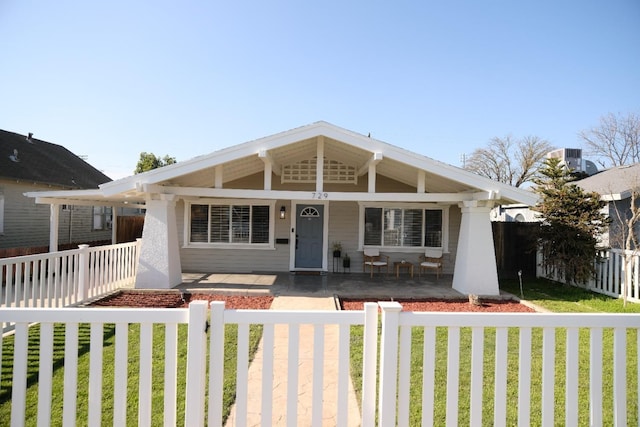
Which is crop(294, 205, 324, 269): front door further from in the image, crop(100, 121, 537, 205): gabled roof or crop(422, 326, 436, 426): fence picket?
crop(422, 326, 436, 426): fence picket

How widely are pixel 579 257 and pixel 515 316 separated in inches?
332

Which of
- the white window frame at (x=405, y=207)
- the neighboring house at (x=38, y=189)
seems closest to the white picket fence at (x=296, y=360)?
the white window frame at (x=405, y=207)

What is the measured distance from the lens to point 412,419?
2838 mm

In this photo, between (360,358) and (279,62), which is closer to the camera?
(360,358)

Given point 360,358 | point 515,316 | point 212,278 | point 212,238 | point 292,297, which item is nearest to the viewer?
point 515,316

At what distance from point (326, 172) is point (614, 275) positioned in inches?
314

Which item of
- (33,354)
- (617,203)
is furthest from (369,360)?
(617,203)

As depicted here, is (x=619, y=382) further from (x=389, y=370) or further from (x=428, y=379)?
(x=389, y=370)

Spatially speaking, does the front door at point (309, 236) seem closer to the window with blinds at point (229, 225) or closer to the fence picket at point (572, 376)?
the window with blinds at point (229, 225)

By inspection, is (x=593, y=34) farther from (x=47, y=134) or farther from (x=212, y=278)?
(x=47, y=134)

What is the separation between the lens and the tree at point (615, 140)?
2492 centimetres

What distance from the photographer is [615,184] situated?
10164 millimetres

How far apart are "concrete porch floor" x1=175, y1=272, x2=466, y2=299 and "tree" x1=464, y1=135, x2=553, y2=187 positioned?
2571 centimetres

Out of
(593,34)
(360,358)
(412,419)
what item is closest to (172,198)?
(360,358)
